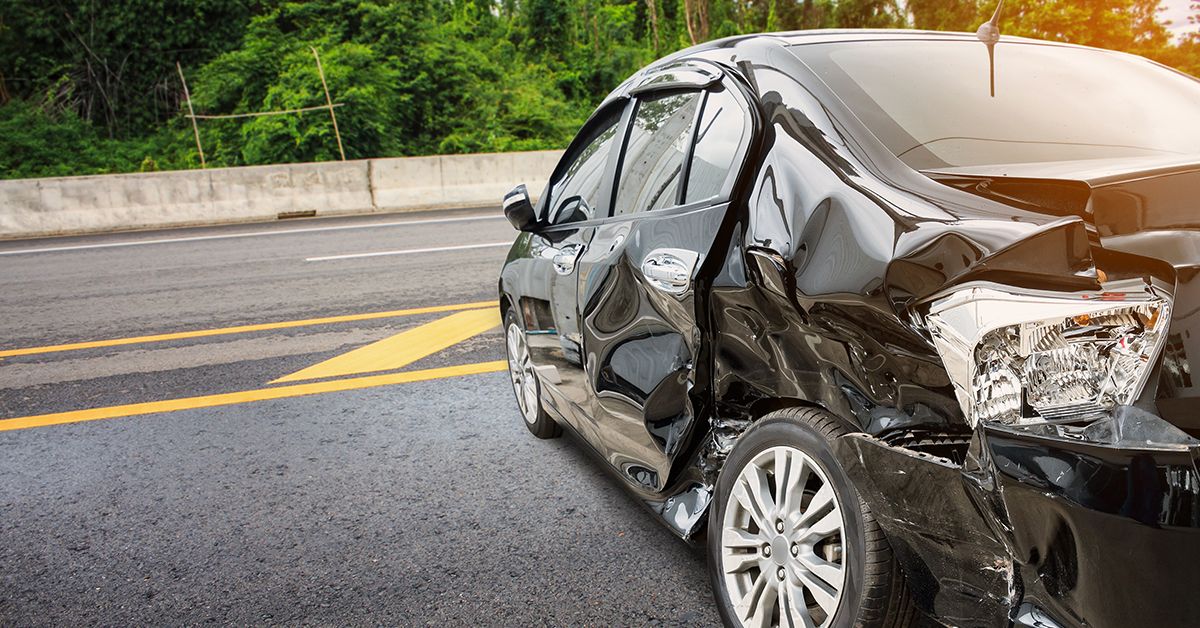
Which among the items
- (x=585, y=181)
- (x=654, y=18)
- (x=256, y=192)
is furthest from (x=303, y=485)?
(x=654, y=18)

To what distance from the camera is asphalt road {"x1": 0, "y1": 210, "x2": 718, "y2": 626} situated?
2.66 meters

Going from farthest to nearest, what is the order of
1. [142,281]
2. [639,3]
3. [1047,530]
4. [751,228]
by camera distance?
[639,3] → [142,281] → [751,228] → [1047,530]

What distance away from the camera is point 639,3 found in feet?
117

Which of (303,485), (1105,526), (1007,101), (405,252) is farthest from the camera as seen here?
(405,252)

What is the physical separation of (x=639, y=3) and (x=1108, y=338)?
1437 inches

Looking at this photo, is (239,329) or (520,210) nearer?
(520,210)

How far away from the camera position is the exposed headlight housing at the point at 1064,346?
144 cm

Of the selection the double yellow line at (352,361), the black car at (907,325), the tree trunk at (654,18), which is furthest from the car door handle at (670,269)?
the tree trunk at (654,18)

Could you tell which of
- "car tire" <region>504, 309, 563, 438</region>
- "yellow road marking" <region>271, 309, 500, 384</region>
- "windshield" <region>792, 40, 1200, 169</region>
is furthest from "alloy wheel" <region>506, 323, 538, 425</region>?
"windshield" <region>792, 40, 1200, 169</region>

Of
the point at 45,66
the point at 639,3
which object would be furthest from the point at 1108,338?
the point at 639,3

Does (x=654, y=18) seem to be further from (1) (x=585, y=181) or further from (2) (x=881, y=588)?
(2) (x=881, y=588)

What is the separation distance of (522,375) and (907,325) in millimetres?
2679

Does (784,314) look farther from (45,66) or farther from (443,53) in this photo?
(45,66)

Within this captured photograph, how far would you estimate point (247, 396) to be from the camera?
16.1ft
